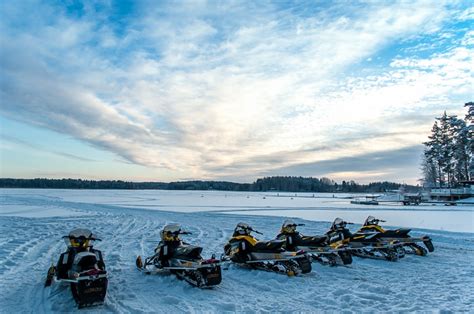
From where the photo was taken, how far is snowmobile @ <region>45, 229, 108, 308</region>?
5.75 m

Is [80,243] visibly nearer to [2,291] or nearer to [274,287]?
[2,291]

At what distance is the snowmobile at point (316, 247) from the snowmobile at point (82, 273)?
4550 mm

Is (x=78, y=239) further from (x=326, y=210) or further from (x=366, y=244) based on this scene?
(x=326, y=210)

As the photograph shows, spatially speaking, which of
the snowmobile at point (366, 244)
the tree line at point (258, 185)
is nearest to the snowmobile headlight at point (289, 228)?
the snowmobile at point (366, 244)

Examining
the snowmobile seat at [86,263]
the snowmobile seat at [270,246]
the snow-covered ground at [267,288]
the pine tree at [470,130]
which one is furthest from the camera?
the pine tree at [470,130]

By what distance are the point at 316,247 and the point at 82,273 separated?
5.38 metres

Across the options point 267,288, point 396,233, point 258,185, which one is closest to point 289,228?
point 267,288

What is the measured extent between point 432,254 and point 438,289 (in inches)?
156

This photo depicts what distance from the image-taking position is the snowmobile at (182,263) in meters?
6.97

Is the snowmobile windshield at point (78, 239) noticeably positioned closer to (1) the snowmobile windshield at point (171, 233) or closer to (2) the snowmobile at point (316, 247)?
(1) the snowmobile windshield at point (171, 233)

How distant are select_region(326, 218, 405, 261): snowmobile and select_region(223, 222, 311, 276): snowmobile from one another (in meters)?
1.84

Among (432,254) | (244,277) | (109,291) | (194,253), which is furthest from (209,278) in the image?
(432,254)

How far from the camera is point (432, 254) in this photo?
33.9ft

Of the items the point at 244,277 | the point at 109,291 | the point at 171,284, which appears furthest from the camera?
the point at 244,277
